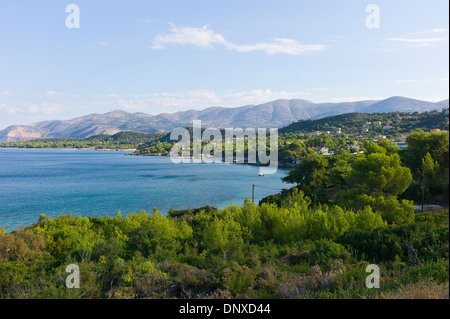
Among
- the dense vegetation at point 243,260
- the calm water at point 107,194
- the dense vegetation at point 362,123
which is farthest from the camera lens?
the dense vegetation at point 362,123

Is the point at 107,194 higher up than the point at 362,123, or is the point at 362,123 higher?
the point at 362,123

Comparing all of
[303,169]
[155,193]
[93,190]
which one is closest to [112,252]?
[303,169]

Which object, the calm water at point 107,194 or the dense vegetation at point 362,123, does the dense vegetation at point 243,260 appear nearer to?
the calm water at point 107,194

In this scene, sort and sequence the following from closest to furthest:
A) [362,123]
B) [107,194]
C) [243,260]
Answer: [243,260] → [107,194] → [362,123]

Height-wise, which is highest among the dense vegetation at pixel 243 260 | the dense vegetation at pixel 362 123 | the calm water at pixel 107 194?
the dense vegetation at pixel 362 123

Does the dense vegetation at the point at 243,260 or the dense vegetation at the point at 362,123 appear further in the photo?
the dense vegetation at the point at 362,123

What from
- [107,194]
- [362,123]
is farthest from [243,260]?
[362,123]

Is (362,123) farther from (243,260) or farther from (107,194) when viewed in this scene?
(243,260)

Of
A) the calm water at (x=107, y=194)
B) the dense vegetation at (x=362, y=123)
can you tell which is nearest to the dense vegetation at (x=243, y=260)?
the calm water at (x=107, y=194)

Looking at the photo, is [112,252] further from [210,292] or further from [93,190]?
[93,190]

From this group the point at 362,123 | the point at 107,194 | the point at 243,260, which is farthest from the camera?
the point at 362,123

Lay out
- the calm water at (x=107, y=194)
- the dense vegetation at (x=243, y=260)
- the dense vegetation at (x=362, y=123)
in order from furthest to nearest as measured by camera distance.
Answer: the dense vegetation at (x=362, y=123) → the calm water at (x=107, y=194) → the dense vegetation at (x=243, y=260)
